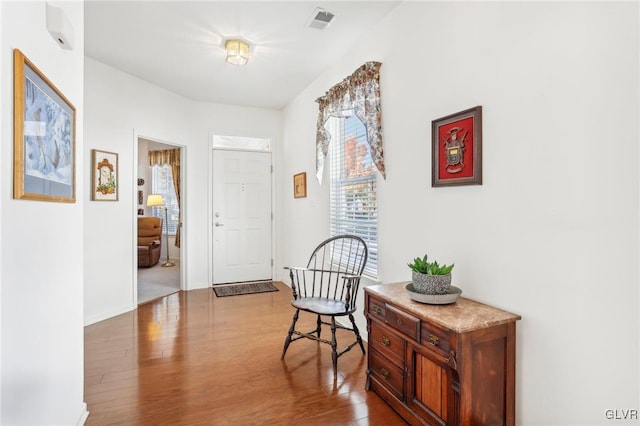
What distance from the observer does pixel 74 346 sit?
176 cm

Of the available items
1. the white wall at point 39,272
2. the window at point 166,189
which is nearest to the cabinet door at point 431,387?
the white wall at point 39,272

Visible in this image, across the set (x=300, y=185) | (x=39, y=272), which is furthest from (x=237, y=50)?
(x=39, y=272)

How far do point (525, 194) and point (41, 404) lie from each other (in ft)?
7.70

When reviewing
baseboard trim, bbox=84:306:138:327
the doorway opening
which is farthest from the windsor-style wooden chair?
the doorway opening

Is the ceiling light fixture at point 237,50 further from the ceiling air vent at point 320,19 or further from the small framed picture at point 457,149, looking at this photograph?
the small framed picture at point 457,149

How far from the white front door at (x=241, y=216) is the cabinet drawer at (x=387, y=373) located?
3307 millimetres

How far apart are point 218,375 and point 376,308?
48.7 inches

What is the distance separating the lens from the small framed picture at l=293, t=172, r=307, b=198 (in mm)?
4348

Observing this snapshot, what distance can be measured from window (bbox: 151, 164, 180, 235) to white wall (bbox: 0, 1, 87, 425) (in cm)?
564

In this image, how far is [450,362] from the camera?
5.05ft

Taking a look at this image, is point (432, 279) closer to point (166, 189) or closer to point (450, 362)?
point (450, 362)

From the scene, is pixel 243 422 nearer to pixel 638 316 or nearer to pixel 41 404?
pixel 41 404

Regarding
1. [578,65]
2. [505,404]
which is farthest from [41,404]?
[578,65]

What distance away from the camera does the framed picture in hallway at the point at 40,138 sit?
1161mm
